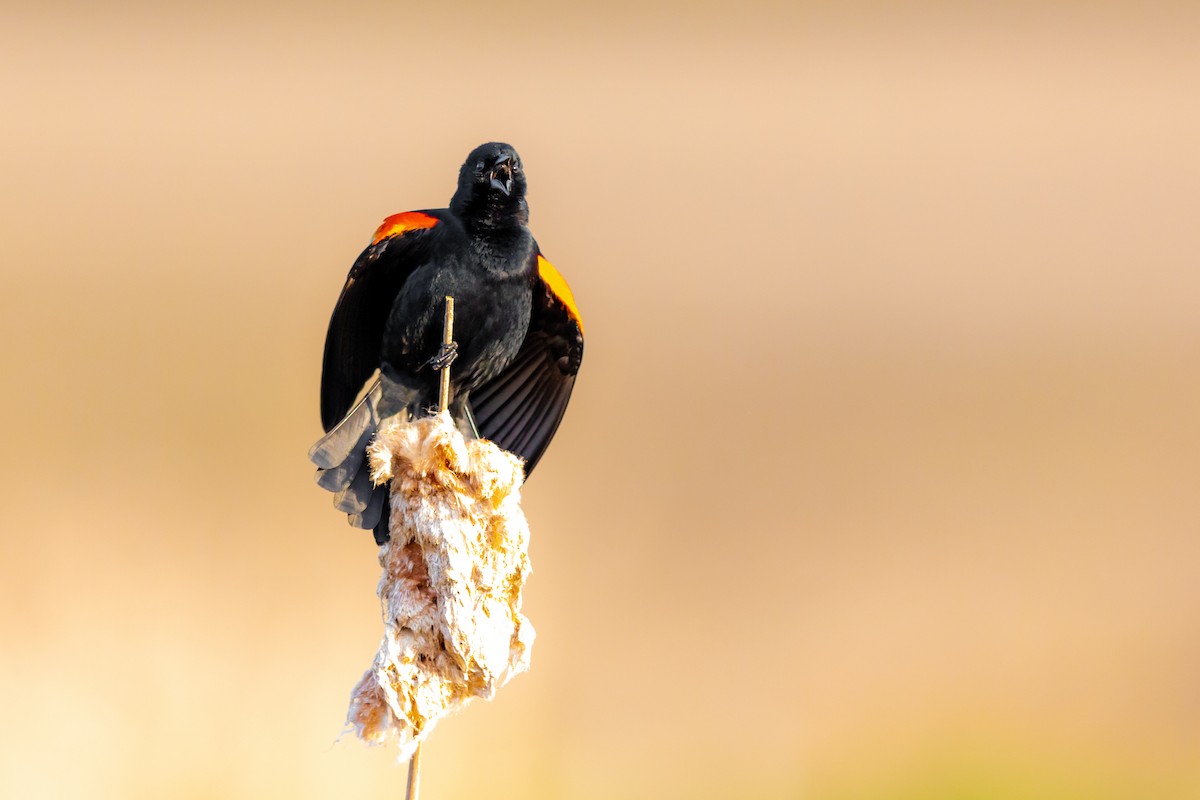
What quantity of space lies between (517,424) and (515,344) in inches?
9.8

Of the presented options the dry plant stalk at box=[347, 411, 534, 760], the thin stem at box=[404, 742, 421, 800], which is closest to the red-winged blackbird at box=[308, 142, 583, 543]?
the dry plant stalk at box=[347, 411, 534, 760]

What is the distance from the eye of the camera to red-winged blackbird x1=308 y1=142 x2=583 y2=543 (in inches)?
90.3

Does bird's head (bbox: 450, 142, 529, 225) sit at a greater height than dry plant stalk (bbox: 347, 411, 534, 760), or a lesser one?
greater

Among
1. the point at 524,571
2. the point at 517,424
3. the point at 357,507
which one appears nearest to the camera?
the point at 524,571

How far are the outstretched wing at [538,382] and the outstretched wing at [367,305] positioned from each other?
274mm

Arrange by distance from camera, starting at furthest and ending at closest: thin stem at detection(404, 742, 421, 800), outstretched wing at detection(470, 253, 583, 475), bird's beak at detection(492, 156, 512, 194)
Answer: outstretched wing at detection(470, 253, 583, 475) → bird's beak at detection(492, 156, 512, 194) → thin stem at detection(404, 742, 421, 800)

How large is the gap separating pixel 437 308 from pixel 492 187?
0.29 meters

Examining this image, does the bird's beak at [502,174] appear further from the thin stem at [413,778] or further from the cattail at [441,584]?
the thin stem at [413,778]

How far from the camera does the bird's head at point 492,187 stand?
2303 millimetres

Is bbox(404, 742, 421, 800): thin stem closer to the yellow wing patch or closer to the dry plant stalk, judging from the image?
the dry plant stalk

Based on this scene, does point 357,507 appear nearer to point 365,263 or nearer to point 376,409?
point 376,409

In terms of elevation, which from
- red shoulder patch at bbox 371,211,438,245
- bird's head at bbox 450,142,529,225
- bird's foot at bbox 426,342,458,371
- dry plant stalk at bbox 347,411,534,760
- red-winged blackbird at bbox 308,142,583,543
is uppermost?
bird's head at bbox 450,142,529,225

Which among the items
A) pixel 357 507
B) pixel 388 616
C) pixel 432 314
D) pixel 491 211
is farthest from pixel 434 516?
pixel 491 211

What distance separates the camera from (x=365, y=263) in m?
2.38
